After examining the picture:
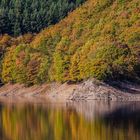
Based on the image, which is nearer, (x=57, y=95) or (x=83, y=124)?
(x=83, y=124)

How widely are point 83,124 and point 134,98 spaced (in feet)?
198

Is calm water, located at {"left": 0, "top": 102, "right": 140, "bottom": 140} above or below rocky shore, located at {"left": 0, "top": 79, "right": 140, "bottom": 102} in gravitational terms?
below

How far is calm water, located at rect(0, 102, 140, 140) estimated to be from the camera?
284 ft

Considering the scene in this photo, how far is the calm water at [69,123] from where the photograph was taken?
3410 inches

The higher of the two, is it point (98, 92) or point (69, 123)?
point (98, 92)

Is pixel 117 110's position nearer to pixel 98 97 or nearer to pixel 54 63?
pixel 98 97

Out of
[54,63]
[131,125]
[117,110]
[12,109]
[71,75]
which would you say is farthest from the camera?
[54,63]

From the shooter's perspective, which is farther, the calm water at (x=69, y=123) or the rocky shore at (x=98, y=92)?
the rocky shore at (x=98, y=92)

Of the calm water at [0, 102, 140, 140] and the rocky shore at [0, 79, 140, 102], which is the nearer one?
the calm water at [0, 102, 140, 140]

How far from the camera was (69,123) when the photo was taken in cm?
10394

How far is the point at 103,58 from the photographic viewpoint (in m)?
170

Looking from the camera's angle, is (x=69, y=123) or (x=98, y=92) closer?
(x=69, y=123)

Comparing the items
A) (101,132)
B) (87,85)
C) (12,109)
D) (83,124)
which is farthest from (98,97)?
(101,132)

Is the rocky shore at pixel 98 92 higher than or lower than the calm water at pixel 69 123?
higher
